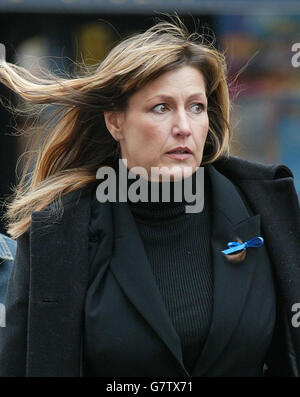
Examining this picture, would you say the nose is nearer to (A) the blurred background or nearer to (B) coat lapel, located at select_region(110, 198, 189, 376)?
(B) coat lapel, located at select_region(110, 198, 189, 376)

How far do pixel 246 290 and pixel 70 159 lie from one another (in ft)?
2.61

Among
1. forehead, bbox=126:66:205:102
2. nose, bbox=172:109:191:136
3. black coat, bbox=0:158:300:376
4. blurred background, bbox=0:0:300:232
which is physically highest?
blurred background, bbox=0:0:300:232

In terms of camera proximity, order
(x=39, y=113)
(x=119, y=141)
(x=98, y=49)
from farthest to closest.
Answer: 1. (x=98, y=49)
2. (x=39, y=113)
3. (x=119, y=141)

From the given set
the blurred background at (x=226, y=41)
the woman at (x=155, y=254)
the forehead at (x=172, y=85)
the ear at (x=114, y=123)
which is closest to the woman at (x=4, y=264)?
the woman at (x=155, y=254)

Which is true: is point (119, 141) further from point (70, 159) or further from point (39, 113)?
point (39, 113)

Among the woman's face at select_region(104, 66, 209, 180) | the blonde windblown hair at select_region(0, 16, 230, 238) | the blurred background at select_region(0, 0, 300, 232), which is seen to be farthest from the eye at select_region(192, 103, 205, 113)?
the blurred background at select_region(0, 0, 300, 232)

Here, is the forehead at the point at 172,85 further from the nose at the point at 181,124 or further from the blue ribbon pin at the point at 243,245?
the blue ribbon pin at the point at 243,245

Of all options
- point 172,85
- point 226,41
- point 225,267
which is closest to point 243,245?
point 225,267

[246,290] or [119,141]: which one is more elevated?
[119,141]

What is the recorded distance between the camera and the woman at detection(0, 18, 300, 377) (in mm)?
2422

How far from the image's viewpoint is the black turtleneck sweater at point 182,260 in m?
2.44
